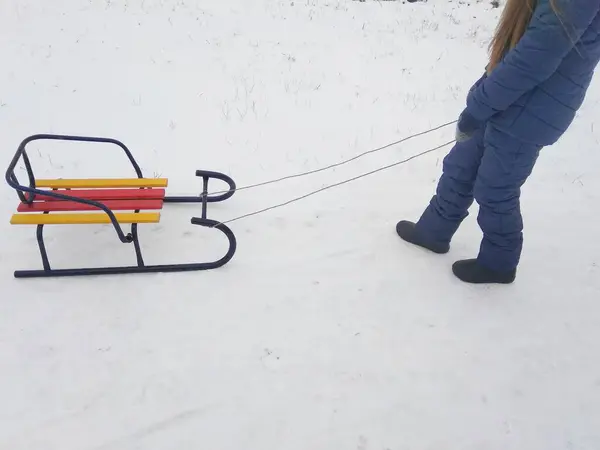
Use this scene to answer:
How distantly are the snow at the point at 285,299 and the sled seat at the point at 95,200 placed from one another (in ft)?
0.96

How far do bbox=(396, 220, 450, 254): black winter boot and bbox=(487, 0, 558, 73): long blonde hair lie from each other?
1.23m

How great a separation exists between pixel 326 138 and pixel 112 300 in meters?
2.69

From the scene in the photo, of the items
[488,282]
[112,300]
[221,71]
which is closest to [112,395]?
[112,300]

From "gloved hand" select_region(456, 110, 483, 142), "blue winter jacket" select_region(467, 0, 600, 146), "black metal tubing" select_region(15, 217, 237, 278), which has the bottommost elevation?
"black metal tubing" select_region(15, 217, 237, 278)

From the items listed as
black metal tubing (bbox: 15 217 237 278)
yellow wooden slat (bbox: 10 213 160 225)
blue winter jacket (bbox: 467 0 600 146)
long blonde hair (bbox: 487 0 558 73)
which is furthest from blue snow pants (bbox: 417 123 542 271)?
yellow wooden slat (bbox: 10 213 160 225)

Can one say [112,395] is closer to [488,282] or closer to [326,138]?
[488,282]

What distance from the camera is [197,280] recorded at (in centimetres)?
304

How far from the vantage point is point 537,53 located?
2180 millimetres

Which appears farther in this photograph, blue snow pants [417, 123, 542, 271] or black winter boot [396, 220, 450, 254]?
black winter boot [396, 220, 450, 254]

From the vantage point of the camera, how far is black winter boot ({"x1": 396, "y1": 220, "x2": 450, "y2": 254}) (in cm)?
334

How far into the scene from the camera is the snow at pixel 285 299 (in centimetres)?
231

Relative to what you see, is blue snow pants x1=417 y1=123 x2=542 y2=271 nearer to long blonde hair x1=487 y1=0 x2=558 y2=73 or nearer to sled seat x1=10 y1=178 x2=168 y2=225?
long blonde hair x1=487 y1=0 x2=558 y2=73

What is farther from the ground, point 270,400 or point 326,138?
point 326,138

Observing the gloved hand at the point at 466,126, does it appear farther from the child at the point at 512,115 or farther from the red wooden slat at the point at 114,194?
the red wooden slat at the point at 114,194
